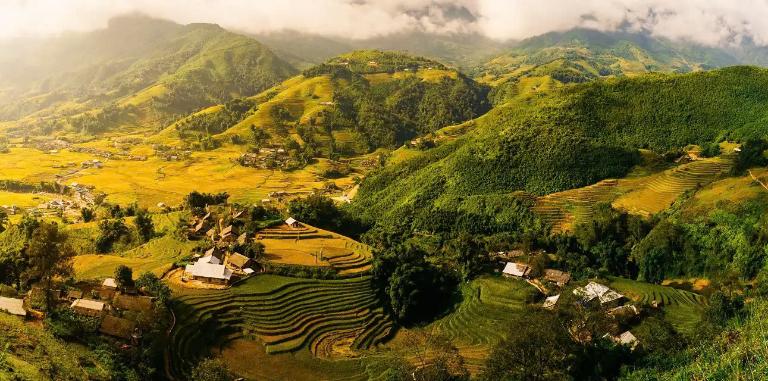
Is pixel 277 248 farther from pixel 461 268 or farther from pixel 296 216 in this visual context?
pixel 461 268

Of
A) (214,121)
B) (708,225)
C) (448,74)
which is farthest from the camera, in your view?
(448,74)

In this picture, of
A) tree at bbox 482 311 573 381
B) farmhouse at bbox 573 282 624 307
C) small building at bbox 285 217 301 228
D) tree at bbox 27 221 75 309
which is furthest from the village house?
farmhouse at bbox 573 282 624 307

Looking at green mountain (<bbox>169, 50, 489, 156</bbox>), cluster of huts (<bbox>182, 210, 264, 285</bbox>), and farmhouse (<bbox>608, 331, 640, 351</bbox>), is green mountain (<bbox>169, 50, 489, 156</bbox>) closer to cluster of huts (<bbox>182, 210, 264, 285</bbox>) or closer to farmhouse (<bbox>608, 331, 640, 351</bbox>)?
cluster of huts (<bbox>182, 210, 264, 285</bbox>)

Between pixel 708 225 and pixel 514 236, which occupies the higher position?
pixel 708 225

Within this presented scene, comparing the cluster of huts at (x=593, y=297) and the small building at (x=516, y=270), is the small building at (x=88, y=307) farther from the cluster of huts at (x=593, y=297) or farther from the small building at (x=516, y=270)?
the small building at (x=516, y=270)

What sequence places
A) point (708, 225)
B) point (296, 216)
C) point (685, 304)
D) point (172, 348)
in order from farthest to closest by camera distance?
point (296, 216) → point (708, 225) → point (685, 304) → point (172, 348)

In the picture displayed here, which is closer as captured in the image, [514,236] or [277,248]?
[277,248]

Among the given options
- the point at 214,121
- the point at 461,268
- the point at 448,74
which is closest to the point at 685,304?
the point at 461,268
